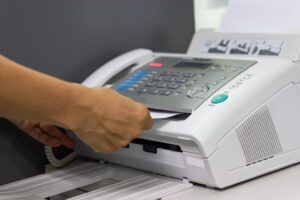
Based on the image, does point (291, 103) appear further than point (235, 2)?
No

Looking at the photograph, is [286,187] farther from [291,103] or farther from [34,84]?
[34,84]

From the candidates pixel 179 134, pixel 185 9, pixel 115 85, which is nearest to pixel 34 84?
pixel 179 134

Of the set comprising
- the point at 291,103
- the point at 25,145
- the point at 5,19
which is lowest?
the point at 25,145

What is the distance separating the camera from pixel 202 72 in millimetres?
1055

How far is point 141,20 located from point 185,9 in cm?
17

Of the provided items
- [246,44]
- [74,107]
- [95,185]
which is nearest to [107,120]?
[74,107]

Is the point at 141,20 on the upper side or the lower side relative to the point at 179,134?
upper

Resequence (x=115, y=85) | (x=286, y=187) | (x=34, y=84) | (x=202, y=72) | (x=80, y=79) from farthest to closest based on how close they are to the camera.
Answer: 1. (x=80, y=79)
2. (x=115, y=85)
3. (x=202, y=72)
4. (x=286, y=187)
5. (x=34, y=84)

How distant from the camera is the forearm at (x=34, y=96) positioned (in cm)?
76

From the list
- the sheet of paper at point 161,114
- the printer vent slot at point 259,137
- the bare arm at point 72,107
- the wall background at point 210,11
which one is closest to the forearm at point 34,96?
the bare arm at point 72,107

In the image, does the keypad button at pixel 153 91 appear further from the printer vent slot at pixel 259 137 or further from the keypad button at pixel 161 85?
the printer vent slot at pixel 259 137

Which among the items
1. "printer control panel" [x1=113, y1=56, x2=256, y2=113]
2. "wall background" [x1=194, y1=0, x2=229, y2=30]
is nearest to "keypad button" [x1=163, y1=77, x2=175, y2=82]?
"printer control panel" [x1=113, y1=56, x2=256, y2=113]

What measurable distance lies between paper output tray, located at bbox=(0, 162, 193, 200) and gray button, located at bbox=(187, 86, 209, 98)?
17 centimetres

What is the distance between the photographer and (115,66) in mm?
1211
